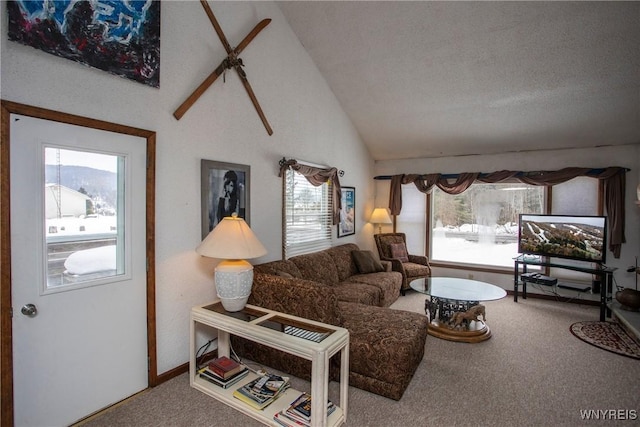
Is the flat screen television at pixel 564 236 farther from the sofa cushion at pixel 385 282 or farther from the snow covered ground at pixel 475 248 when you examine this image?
the sofa cushion at pixel 385 282

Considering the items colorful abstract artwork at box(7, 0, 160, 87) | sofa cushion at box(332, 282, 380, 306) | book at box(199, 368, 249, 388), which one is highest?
colorful abstract artwork at box(7, 0, 160, 87)

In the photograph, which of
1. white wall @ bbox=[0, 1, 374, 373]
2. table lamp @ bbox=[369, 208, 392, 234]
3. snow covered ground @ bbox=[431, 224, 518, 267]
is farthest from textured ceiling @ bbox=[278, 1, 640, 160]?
table lamp @ bbox=[369, 208, 392, 234]

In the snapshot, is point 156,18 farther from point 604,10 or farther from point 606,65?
point 606,65

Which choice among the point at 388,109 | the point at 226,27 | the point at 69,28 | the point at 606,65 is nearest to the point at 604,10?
the point at 606,65

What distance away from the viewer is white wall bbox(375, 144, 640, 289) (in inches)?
170

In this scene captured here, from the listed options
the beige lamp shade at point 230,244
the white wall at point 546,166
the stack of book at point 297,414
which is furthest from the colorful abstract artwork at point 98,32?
the white wall at point 546,166

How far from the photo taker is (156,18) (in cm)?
233

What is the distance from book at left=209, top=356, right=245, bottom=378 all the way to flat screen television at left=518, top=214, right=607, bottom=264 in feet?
14.4

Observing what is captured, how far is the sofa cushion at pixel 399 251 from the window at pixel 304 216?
127cm

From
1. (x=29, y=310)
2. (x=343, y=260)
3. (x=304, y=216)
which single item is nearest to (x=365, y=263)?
(x=343, y=260)

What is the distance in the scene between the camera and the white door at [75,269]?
1771 mm

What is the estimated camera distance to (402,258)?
17.8 feet

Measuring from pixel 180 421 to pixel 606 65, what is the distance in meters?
4.96

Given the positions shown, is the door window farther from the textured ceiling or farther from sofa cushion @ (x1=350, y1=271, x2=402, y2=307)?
sofa cushion @ (x1=350, y1=271, x2=402, y2=307)
